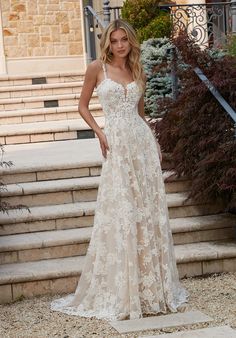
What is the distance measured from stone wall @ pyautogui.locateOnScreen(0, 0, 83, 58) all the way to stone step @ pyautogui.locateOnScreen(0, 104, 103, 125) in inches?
141

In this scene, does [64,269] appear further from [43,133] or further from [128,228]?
[43,133]

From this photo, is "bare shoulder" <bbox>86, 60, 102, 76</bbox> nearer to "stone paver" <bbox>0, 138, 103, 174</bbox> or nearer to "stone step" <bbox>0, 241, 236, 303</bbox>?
"stone step" <bbox>0, 241, 236, 303</bbox>

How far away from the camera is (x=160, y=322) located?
5.14 meters

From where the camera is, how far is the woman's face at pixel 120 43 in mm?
5230

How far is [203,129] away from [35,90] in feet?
19.5

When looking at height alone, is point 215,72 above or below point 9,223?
above

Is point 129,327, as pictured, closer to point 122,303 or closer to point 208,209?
point 122,303

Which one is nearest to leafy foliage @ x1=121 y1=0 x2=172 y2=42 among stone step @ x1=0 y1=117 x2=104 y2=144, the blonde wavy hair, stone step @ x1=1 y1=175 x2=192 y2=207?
stone step @ x1=0 y1=117 x2=104 y2=144

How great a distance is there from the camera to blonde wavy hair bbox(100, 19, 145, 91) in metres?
5.23

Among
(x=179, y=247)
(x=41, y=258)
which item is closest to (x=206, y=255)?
(x=179, y=247)

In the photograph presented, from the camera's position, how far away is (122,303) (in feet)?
17.3

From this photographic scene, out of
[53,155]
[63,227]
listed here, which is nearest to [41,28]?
[53,155]

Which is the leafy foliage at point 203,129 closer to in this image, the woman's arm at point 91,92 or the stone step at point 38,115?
the woman's arm at point 91,92

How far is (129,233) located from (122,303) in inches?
17.5
